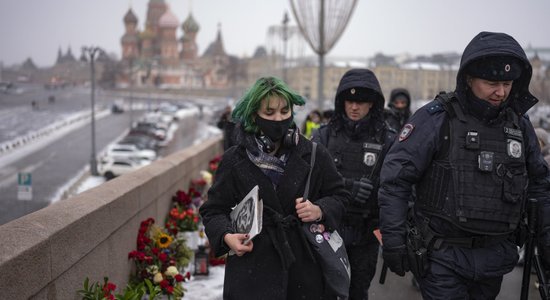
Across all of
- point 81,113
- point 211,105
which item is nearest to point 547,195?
point 81,113

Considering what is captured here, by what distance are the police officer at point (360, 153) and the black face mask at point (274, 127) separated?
60.7 inches

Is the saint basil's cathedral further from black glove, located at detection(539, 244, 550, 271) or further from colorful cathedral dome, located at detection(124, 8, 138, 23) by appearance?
black glove, located at detection(539, 244, 550, 271)

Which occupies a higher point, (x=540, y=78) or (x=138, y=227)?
(x=540, y=78)

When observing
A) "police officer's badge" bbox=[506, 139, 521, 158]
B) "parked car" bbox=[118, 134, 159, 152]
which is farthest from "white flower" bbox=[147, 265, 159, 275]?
"parked car" bbox=[118, 134, 159, 152]

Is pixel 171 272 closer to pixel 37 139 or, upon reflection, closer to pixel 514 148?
pixel 514 148

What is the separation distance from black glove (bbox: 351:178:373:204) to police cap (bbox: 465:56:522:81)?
4.31 feet

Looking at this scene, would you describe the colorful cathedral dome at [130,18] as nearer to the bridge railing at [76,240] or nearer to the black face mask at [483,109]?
the bridge railing at [76,240]

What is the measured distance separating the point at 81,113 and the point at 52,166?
20.3 m

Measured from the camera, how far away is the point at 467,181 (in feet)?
10.9

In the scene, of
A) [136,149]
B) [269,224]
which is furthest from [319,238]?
[136,149]

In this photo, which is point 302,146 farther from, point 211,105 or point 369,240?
point 211,105

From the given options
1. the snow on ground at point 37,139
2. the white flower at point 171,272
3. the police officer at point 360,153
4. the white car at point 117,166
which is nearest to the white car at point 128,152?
the white car at point 117,166

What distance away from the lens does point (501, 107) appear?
3.43 meters

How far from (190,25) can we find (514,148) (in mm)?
145231
